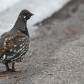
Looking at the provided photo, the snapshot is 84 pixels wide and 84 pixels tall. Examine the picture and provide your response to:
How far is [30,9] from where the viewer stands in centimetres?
1353

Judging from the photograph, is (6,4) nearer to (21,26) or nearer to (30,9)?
(30,9)

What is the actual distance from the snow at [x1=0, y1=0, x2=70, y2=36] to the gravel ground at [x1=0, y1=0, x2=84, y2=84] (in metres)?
1.26

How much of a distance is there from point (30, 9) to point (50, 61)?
808cm

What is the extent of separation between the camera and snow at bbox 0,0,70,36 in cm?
963

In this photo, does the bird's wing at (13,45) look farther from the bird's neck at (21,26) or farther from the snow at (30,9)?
the snow at (30,9)

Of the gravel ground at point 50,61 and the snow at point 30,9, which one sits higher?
the snow at point 30,9

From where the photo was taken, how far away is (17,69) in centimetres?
568

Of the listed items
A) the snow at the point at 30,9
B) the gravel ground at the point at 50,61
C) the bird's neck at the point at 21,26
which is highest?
the snow at the point at 30,9

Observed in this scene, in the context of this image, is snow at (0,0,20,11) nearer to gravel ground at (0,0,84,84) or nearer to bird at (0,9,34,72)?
gravel ground at (0,0,84,84)

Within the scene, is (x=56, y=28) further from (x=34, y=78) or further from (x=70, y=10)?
(x=34, y=78)

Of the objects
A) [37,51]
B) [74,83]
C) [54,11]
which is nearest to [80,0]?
[54,11]

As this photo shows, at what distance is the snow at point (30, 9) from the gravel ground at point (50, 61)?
1.26m

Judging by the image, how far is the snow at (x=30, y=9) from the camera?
31.6 ft

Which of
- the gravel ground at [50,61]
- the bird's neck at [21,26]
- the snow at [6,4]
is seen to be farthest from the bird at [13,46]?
the snow at [6,4]
